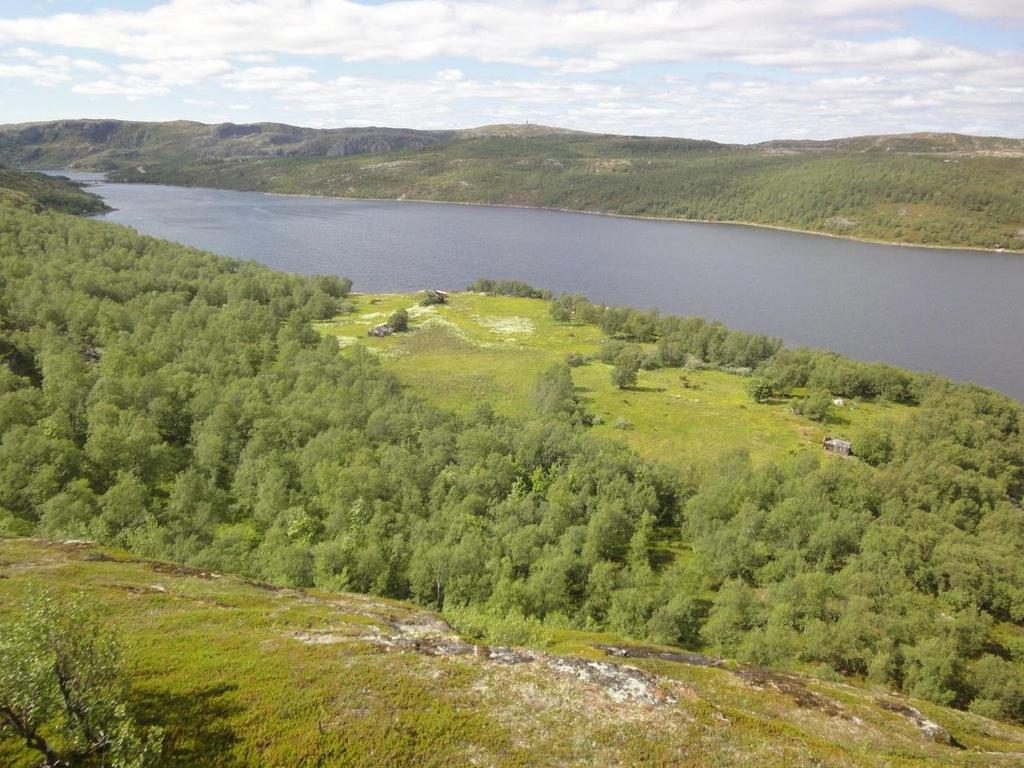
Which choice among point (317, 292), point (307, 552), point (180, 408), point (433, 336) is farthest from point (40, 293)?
point (307, 552)

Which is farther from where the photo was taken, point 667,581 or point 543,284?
point 543,284

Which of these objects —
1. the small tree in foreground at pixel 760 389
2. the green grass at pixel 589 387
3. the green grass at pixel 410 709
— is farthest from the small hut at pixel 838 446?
the green grass at pixel 410 709

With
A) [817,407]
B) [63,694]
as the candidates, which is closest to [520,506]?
[63,694]

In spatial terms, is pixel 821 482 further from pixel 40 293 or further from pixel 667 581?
pixel 40 293

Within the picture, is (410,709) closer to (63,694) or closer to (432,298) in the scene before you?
(63,694)

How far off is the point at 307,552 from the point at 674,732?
34.8 meters

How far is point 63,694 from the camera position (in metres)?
13.4

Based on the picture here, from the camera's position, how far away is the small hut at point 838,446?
77.1 meters

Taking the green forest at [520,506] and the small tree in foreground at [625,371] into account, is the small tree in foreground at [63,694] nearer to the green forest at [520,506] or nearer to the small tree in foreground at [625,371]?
the green forest at [520,506]

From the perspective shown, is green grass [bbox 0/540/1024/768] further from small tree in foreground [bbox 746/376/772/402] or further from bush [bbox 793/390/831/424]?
small tree in foreground [bbox 746/376/772/402]

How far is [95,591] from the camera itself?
91.0ft

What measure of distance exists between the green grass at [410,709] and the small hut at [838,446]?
51430mm

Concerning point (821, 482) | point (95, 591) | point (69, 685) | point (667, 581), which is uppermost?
point (69, 685)

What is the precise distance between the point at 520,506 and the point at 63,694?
1685 inches
